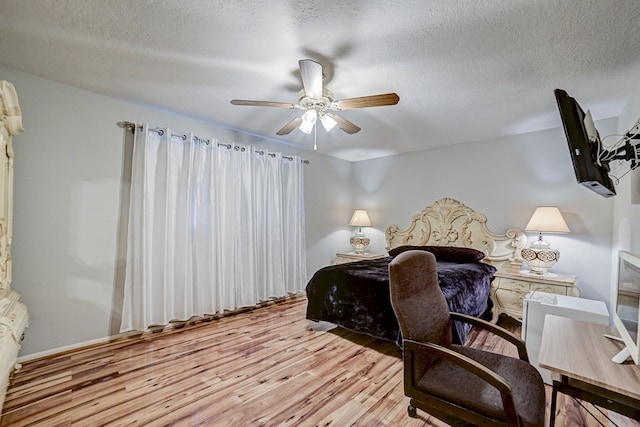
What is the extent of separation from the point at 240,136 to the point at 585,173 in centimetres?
345

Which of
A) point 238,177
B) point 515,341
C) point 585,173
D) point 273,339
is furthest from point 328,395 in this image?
point 238,177

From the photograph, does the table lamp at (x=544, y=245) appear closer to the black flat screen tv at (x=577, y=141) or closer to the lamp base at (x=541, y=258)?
the lamp base at (x=541, y=258)

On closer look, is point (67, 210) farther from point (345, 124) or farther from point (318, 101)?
point (345, 124)

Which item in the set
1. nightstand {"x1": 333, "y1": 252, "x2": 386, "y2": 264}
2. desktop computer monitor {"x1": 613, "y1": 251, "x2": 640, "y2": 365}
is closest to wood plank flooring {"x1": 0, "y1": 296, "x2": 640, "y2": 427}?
desktop computer monitor {"x1": 613, "y1": 251, "x2": 640, "y2": 365}

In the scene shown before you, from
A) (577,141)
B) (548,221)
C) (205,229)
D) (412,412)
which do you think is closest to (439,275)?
(412,412)

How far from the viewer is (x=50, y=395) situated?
189 centimetres

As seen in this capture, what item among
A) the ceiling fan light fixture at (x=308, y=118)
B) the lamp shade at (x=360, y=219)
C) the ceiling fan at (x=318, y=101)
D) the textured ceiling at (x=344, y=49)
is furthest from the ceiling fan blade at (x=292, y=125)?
the lamp shade at (x=360, y=219)

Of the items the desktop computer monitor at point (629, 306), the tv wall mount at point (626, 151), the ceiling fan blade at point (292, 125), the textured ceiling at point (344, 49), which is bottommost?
the desktop computer monitor at point (629, 306)

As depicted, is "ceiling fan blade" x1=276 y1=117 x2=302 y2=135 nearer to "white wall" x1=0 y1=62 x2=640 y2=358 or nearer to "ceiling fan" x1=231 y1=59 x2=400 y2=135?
"ceiling fan" x1=231 y1=59 x2=400 y2=135

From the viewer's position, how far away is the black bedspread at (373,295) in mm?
2484

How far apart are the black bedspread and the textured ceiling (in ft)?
5.59

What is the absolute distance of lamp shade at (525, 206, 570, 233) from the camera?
301 cm

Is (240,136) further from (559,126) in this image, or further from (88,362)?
(559,126)

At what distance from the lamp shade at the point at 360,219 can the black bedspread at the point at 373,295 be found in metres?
1.65
